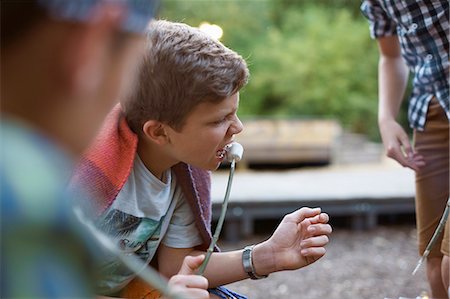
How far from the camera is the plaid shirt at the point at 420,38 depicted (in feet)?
6.15

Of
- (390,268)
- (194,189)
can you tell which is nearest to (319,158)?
(390,268)

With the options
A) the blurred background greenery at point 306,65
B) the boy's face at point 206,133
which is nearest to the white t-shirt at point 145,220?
the boy's face at point 206,133

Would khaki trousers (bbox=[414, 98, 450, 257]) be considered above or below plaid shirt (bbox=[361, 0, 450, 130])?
below

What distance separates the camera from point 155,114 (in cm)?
138

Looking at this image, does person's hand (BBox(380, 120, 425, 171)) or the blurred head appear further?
person's hand (BBox(380, 120, 425, 171))

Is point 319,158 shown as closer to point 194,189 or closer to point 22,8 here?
point 194,189

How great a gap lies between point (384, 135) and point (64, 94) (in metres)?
1.53

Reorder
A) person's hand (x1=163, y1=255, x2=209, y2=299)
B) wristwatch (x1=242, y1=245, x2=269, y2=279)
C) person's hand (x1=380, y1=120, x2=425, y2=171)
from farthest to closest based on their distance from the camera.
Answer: person's hand (x1=380, y1=120, x2=425, y2=171) → wristwatch (x1=242, y1=245, x2=269, y2=279) → person's hand (x1=163, y1=255, x2=209, y2=299)

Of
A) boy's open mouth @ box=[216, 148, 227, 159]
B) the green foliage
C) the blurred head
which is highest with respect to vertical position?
the blurred head

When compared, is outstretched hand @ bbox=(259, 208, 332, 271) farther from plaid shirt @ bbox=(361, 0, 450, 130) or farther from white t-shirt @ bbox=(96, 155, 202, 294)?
plaid shirt @ bbox=(361, 0, 450, 130)

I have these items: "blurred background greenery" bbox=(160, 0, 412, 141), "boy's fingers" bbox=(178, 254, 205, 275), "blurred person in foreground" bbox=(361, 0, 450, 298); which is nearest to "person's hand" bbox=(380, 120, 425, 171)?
"blurred person in foreground" bbox=(361, 0, 450, 298)

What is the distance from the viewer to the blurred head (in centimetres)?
64

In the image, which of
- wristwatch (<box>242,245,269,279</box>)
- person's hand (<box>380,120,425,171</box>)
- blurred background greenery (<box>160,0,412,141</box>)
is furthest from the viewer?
blurred background greenery (<box>160,0,412,141</box>)

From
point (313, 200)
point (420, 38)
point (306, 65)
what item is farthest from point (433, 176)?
point (306, 65)
